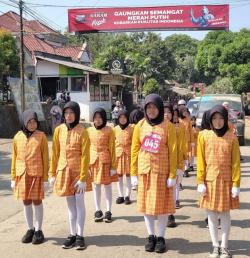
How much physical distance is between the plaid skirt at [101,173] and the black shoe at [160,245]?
73.1 inches

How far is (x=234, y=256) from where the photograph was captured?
568 centimetres

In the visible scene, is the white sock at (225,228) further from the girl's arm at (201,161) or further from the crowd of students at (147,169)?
the girl's arm at (201,161)

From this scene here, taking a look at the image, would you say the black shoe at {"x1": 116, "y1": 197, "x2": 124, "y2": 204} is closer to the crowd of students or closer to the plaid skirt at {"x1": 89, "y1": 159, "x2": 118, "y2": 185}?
the plaid skirt at {"x1": 89, "y1": 159, "x2": 118, "y2": 185}

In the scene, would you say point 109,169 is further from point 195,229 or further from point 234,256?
point 234,256

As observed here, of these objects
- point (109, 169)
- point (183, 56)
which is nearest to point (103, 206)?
point (109, 169)

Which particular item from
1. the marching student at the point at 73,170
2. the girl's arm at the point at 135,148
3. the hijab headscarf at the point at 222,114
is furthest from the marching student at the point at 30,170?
the hijab headscarf at the point at 222,114

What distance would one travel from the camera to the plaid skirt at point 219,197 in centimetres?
559

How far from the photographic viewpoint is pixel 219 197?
5605 mm

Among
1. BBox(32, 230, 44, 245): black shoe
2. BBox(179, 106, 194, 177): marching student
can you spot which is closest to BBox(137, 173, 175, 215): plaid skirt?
BBox(32, 230, 44, 245): black shoe

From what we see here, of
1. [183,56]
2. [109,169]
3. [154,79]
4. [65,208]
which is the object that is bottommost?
[65,208]

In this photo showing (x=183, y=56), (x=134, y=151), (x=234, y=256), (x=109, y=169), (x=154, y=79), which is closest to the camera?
(x=234, y=256)

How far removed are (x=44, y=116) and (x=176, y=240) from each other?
1664 centimetres

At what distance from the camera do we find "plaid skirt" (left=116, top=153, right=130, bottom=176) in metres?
8.86

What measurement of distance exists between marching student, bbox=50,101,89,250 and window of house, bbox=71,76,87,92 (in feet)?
83.0
